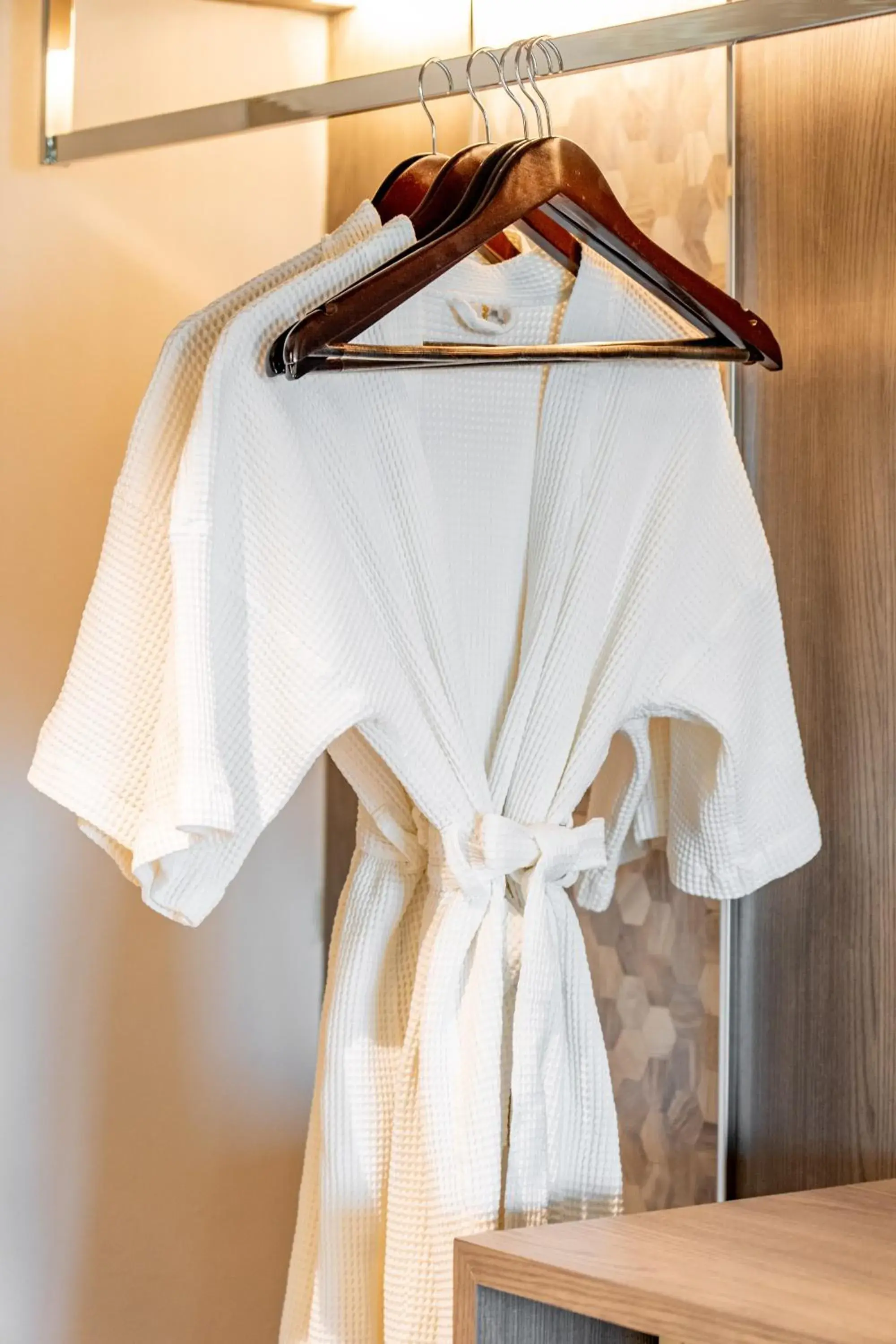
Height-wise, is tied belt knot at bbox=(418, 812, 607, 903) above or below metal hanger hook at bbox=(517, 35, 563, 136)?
below

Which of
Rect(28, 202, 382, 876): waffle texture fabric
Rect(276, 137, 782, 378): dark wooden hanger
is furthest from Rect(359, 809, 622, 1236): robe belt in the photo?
Rect(276, 137, 782, 378): dark wooden hanger

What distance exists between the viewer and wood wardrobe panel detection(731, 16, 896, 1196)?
136 cm

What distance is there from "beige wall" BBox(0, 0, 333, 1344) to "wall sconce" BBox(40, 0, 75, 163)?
0.05 feet

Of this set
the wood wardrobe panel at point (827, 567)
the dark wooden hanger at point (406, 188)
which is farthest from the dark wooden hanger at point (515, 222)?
the wood wardrobe panel at point (827, 567)

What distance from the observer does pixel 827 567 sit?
1.40m

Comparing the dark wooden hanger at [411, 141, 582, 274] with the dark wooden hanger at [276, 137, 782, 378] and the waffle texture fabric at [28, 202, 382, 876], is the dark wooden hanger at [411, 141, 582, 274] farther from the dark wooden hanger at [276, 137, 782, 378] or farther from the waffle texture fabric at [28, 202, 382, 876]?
the waffle texture fabric at [28, 202, 382, 876]

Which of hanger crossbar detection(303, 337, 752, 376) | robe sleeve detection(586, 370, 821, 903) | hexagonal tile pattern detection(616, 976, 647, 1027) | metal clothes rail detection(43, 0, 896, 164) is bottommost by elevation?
hexagonal tile pattern detection(616, 976, 647, 1027)

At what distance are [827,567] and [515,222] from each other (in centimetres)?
49

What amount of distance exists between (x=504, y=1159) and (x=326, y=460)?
1.74 feet

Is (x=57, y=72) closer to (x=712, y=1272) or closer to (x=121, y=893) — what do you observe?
(x=121, y=893)

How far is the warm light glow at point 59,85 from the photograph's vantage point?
1.51 metres

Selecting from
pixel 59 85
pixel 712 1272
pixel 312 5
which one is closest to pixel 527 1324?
pixel 712 1272

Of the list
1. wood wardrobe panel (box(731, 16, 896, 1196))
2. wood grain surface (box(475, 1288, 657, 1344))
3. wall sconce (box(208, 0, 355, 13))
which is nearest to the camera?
wood grain surface (box(475, 1288, 657, 1344))

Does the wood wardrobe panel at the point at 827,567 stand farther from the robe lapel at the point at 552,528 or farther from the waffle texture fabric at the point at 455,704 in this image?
the robe lapel at the point at 552,528
